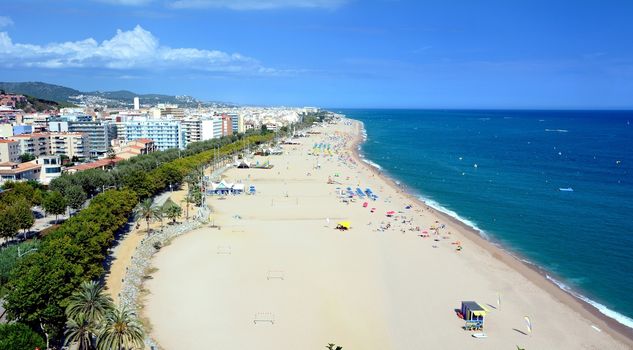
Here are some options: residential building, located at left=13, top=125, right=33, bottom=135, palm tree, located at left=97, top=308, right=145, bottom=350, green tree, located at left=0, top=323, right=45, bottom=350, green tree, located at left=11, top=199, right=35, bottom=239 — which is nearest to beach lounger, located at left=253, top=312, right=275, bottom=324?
palm tree, located at left=97, top=308, right=145, bottom=350

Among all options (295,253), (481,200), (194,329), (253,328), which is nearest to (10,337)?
(194,329)

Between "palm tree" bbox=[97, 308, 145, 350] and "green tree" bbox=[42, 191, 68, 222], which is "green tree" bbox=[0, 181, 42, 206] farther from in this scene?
"palm tree" bbox=[97, 308, 145, 350]

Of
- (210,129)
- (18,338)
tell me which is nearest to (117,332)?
(18,338)

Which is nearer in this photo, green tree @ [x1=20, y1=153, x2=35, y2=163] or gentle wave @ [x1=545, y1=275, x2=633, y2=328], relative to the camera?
gentle wave @ [x1=545, y1=275, x2=633, y2=328]

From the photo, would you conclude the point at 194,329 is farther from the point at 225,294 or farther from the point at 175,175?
the point at 175,175

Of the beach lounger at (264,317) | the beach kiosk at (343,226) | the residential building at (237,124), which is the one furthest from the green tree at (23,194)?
the residential building at (237,124)

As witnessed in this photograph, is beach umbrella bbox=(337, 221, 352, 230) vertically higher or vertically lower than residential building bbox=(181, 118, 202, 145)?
lower

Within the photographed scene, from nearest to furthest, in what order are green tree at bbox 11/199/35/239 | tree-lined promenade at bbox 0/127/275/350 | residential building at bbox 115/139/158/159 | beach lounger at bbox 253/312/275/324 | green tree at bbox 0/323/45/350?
green tree at bbox 0/323/45/350
tree-lined promenade at bbox 0/127/275/350
beach lounger at bbox 253/312/275/324
green tree at bbox 11/199/35/239
residential building at bbox 115/139/158/159
